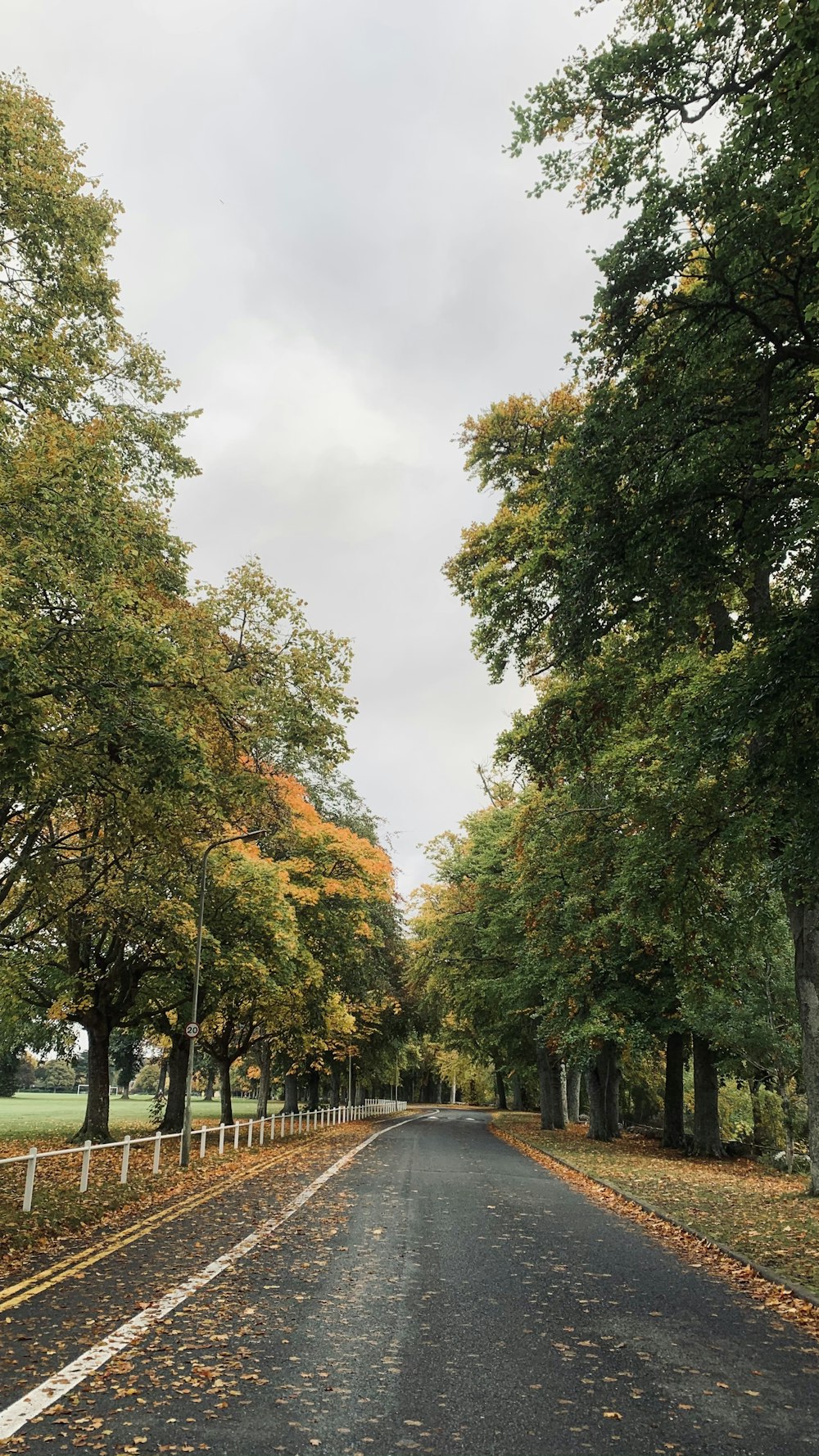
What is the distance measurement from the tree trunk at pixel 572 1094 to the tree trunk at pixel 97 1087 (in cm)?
2419

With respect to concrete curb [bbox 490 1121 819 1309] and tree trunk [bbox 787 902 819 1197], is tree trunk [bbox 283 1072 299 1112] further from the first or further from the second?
tree trunk [bbox 787 902 819 1197]

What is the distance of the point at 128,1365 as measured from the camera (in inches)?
211

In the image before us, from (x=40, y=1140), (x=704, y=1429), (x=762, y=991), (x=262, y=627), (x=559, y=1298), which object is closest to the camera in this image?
(x=704, y=1429)

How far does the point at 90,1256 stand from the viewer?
348 inches

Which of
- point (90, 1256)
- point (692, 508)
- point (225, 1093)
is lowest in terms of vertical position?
point (225, 1093)

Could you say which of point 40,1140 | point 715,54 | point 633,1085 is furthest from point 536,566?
point 633,1085

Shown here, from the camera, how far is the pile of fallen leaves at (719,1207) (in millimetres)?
8469

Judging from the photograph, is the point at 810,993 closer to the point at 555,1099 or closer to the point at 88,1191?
the point at 88,1191

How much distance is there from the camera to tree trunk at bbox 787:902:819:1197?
1410cm

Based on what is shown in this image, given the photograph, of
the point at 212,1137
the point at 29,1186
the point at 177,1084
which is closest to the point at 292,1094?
the point at 177,1084

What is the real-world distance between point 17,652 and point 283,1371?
6191mm

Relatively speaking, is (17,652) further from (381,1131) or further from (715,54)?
(381,1131)

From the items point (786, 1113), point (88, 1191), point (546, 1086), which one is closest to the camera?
point (88, 1191)

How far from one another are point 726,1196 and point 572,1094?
100ft
